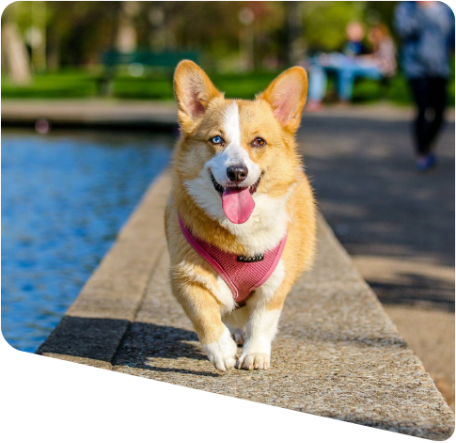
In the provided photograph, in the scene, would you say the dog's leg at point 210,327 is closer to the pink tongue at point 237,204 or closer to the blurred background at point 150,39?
the pink tongue at point 237,204

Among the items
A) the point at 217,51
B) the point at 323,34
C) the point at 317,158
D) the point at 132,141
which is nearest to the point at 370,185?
the point at 317,158

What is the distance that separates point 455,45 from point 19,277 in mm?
8290

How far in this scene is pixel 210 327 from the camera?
3.60 metres

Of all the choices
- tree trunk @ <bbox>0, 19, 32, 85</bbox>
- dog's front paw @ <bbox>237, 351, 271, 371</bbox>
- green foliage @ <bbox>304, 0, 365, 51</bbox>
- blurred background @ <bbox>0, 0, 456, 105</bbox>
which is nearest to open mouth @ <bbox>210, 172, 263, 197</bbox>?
dog's front paw @ <bbox>237, 351, 271, 371</bbox>

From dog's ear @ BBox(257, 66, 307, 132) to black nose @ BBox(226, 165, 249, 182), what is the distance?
1.77 ft

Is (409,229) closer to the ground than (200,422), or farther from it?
closer to the ground

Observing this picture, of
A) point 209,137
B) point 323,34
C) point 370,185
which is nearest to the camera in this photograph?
point 209,137

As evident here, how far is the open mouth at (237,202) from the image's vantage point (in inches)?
143

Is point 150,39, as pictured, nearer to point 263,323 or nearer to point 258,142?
point 258,142

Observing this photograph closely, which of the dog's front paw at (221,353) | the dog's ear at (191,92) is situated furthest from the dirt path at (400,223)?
the dog's ear at (191,92)

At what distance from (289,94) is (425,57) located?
24.8ft

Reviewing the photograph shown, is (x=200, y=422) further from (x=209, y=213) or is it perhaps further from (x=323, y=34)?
(x=323, y=34)

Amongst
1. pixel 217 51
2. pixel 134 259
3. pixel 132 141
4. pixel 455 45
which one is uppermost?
pixel 455 45

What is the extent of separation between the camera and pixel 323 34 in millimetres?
70625
